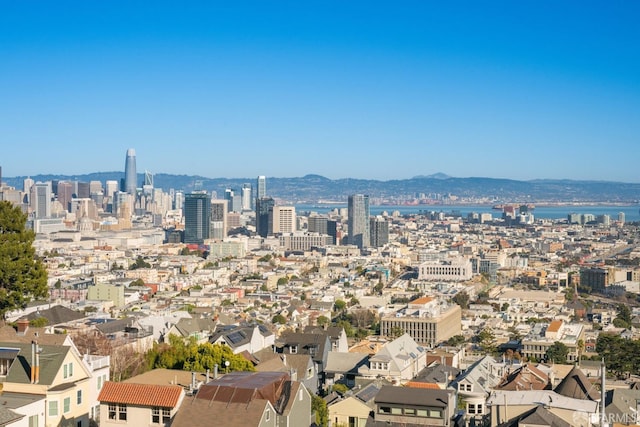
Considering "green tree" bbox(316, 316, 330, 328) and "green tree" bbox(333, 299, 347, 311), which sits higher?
"green tree" bbox(316, 316, 330, 328)

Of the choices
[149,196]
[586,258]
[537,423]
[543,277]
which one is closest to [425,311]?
[537,423]

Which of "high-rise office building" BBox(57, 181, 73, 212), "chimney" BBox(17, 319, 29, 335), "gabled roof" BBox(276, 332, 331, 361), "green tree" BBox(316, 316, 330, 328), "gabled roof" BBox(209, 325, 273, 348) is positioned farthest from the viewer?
"high-rise office building" BBox(57, 181, 73, 212)

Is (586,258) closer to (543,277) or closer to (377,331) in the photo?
(543,277)

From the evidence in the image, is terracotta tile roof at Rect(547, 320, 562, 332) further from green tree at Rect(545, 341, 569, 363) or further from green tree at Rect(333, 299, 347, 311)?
green tree at Rect(333, 299, 347, 311)

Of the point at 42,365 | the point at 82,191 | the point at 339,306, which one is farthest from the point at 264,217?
the point at 42,365

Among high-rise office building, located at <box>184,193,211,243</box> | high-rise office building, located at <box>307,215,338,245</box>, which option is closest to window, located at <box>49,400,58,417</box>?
high-rise office building, located at <box>184,193,211,243</box>

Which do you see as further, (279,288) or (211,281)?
(211,281)

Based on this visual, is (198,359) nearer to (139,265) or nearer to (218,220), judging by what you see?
(139,265)
